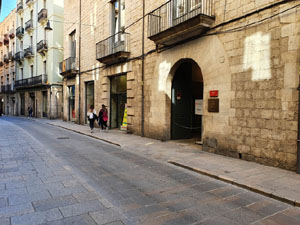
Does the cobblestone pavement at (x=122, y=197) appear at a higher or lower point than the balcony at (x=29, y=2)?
lower

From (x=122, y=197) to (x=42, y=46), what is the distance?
85.0ft

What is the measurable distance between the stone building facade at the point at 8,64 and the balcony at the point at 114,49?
2630cm

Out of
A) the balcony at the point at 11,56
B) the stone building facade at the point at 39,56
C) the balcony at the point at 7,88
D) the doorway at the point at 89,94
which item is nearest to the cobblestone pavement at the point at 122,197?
the doorway at the point at 89,94

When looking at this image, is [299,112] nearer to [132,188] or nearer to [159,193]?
[159,193]

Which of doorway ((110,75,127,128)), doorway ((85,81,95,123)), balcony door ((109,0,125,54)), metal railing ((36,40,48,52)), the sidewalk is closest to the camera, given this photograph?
the sidewalk

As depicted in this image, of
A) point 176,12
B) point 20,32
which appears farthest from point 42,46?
point 176,12

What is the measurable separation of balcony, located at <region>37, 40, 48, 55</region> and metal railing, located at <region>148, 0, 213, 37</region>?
18923 millimetres

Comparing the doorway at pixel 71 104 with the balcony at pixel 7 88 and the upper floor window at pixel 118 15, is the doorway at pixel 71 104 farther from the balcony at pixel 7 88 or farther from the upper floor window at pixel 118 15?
the balcony at pixel 7 88

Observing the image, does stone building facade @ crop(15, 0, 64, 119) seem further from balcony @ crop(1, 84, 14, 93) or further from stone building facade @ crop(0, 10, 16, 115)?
balcony @ crop(1, 84, 14, 93)

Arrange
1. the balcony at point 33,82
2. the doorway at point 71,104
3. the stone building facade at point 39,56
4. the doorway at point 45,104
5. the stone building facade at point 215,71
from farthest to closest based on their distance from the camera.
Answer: the doorway at point 45,104 < the balcony at point 33,82 < the stone building facade at point 39,56 < the doorway at point 71,104 < the stone building facade at point 215,71

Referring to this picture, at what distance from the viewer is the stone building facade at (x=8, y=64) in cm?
3534

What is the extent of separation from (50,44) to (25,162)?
72.3 feet

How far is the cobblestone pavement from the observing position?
3168 mm

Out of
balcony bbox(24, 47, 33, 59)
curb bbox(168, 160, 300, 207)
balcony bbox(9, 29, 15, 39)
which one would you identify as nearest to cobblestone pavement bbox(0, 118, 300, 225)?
curb bbox(168, 160, 300, 207)
